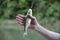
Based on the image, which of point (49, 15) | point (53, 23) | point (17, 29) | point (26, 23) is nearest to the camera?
point (26, 23)

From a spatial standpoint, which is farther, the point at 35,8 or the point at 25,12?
the point at 35,8

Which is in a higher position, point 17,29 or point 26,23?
point 26,23

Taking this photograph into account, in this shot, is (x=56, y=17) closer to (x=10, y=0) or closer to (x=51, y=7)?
(x=51, y=7)

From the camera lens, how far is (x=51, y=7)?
19.5 ft

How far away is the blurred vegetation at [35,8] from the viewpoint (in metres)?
5.80

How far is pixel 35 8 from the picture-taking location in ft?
19.6

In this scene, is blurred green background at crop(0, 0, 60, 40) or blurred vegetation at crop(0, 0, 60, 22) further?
blurred vegetation at crop(0, 0, 60, 22)

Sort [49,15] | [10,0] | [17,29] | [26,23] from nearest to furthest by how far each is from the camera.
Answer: [26,23], [17,29], [49,15], [10,0]

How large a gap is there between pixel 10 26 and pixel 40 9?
1.10m

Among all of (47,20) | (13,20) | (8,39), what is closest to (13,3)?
(13,20)

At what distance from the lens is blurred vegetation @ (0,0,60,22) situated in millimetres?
5801

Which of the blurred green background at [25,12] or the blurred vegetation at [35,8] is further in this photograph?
the blurred vegetation at [35,8]

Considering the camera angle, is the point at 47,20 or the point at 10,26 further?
the point at 47,20

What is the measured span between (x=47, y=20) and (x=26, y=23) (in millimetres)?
4411
